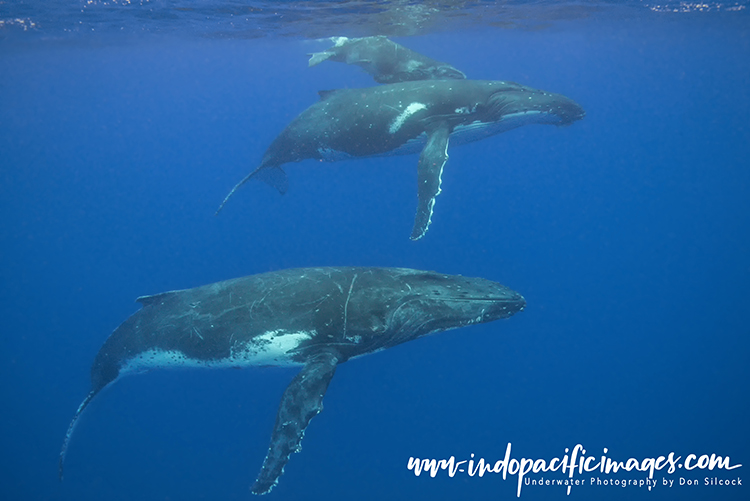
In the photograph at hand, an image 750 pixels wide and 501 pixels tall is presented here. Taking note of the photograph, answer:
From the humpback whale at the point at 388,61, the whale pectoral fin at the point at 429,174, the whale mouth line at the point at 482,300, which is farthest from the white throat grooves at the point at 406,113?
the whale mouth line at the point at 482,300

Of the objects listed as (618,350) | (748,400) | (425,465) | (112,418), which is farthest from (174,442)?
(748,400)

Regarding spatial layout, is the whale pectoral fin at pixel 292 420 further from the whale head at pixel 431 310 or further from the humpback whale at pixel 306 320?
the whale head at pixel 431 310

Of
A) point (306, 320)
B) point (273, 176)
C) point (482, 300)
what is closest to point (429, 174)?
point (482, 300)

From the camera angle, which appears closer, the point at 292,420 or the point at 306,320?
the point at 292,420

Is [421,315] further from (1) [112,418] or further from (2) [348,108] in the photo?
(1) [112,418]

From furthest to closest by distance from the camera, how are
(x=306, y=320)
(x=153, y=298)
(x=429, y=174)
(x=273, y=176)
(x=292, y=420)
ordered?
1. (x=273, y=176)
2. (x=429, y=174)
3. (x=153, y=298)
4. (x=306, y=320)
5. (x=292, y=420)

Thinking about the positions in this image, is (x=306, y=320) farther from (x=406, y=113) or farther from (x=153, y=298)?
(x=406, y=113)

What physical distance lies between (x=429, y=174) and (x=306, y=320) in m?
4.56

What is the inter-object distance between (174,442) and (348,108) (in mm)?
12089

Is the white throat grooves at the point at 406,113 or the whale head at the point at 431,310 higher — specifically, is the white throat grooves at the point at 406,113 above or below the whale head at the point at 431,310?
above

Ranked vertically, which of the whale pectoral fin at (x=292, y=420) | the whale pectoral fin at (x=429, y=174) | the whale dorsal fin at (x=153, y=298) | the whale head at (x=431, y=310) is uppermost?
the whale pectoral fin at (x=429, y=174)

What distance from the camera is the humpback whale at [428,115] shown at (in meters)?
10.2

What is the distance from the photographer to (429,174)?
31.0 ft

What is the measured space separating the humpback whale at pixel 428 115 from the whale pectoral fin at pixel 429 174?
2cm
